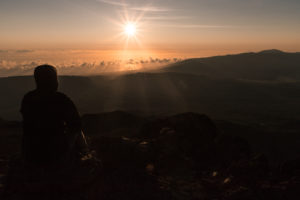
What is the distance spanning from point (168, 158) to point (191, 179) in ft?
3.52

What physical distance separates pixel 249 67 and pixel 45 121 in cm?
17425

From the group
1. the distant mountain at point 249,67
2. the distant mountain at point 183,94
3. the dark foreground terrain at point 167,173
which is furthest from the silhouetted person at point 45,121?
the distant mountain at point 249,67

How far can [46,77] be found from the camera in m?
3.55

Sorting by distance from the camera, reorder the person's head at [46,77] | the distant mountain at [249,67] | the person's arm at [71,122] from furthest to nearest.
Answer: the distant mountain at [249,67], the person's arm at [71,122], the person's head at [46,77]

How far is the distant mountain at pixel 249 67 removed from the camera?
140m

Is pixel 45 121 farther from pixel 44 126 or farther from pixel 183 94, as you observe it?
pixel 183 94

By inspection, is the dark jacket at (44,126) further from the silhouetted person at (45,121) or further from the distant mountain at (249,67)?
the distant mountain at (249,67)

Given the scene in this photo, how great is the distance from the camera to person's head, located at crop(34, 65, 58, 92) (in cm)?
350

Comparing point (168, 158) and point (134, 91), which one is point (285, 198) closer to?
point (168, 158)

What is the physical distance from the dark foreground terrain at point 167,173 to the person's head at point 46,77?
127 cm

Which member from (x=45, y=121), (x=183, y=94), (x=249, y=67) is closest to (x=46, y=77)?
(x=45, y=121)

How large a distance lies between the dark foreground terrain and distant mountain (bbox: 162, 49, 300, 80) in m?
119

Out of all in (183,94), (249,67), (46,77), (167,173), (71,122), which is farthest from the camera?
(249,67)

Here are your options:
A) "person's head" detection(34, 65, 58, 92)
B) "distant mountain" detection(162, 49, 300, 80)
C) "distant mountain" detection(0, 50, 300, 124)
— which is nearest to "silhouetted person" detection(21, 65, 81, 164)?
"person's head" detection(34, 65, 58, 92)
